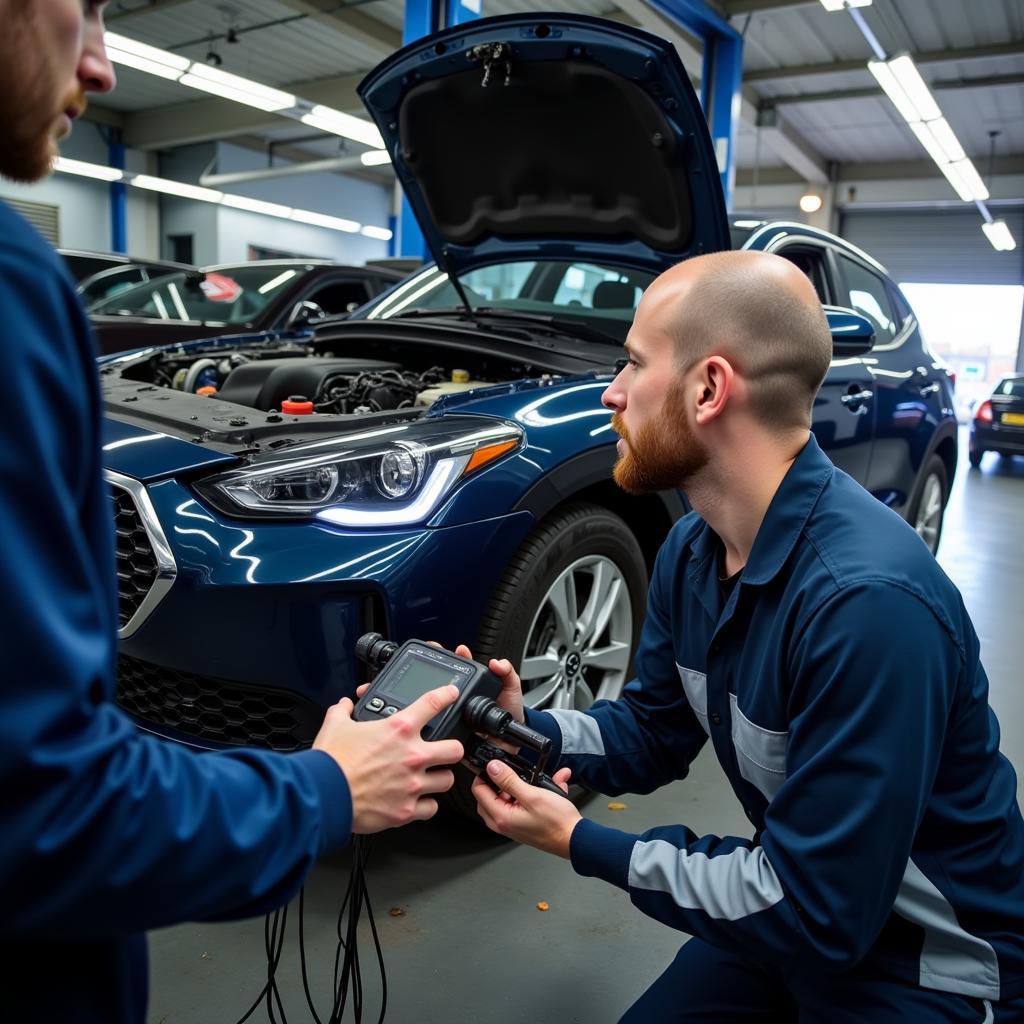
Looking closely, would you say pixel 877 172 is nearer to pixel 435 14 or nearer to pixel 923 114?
pixel 923 114

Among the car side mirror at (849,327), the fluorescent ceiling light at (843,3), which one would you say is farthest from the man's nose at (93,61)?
the fluorescent ceiling light at (843,3)

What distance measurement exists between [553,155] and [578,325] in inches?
18.9

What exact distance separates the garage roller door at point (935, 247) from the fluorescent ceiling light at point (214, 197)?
8542 millimetres

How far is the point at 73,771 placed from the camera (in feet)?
1.84

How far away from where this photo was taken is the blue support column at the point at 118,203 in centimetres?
1428

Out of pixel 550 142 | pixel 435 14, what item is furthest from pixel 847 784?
pixel 435 14

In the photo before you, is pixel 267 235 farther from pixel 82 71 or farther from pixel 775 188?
pixel 82 71

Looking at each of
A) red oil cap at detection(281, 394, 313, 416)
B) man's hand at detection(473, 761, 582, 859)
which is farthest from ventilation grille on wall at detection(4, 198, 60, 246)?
man's hand at detection(473, 761, 582, 859)

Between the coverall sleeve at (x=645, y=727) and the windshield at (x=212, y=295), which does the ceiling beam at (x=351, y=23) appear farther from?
the coverall sleeve at (x=645, y=727)

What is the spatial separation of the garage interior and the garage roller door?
1.3 inches

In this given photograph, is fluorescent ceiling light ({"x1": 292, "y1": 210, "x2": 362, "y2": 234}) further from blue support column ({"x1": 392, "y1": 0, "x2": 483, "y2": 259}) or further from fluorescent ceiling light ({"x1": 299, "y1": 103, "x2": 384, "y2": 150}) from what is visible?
blue support column ({"x1": 392, "y1": 0, "x2": 483, "y2": 259})

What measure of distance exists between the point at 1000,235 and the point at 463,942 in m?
15.1

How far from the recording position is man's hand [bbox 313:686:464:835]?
776 mm

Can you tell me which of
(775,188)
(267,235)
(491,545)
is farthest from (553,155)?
(775,188)
